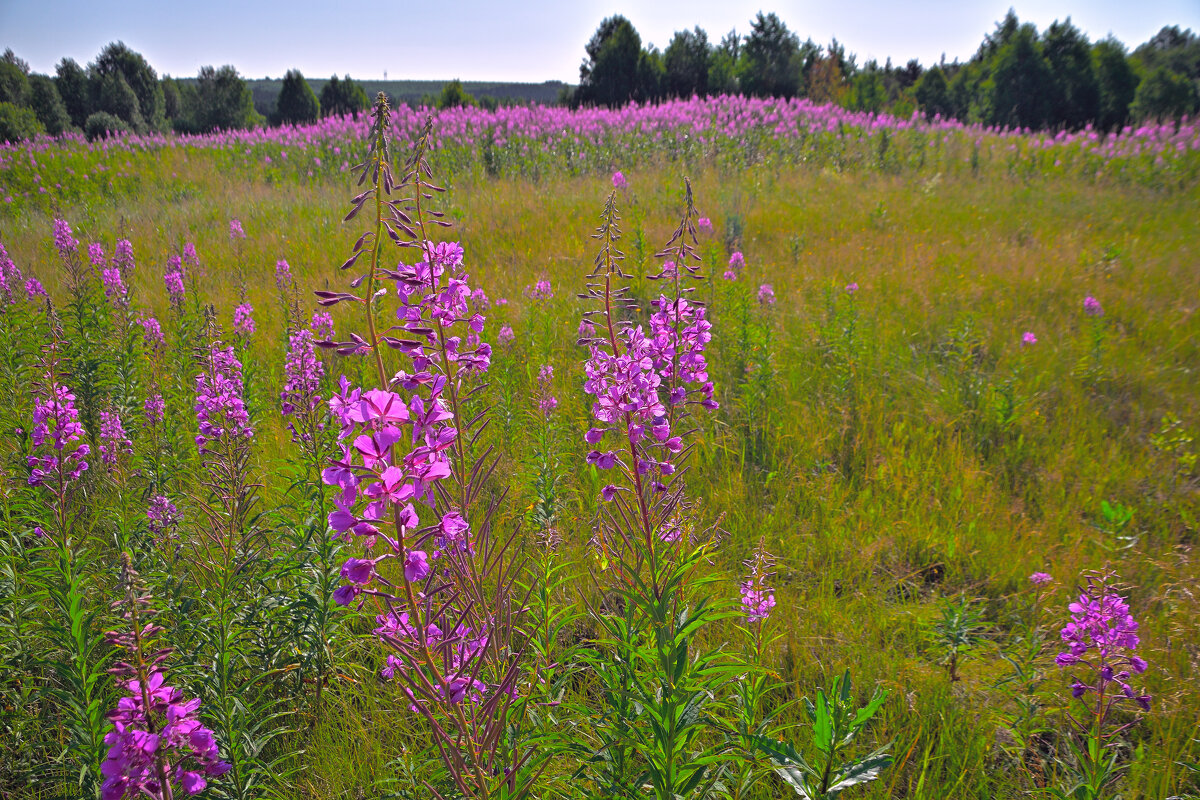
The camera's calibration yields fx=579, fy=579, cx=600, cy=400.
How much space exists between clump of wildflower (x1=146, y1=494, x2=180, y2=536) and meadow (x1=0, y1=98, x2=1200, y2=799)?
2cm

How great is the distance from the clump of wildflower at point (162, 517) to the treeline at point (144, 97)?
123ft

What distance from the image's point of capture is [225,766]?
Result: 1.14 meters

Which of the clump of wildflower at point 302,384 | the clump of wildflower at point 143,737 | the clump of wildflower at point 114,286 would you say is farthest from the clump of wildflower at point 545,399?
the clump of wildflower at point 114,286

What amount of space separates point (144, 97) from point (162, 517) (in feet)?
183

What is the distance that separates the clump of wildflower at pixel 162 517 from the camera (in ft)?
8.55

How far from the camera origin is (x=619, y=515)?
271cm

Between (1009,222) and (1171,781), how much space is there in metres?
8.10

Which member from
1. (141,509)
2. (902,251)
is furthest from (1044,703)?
(902,251)

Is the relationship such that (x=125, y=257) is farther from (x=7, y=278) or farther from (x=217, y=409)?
(x=217, y=409)

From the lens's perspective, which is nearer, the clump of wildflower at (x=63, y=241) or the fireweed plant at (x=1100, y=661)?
the fireweed plant at (x=1100, y=661)

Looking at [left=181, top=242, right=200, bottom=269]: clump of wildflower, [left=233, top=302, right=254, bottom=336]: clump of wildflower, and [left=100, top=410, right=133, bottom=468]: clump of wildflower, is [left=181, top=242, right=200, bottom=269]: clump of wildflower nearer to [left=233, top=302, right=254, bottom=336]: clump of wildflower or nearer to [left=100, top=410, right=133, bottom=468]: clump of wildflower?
[left=233, top=302, right=254, bottom=336]: clump of wildflower

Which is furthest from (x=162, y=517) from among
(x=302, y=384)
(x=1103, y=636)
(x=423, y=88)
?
(x=423, y=88)

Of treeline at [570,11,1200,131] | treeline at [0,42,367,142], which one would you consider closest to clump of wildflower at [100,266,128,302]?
treeline at [570,11,1200,131]

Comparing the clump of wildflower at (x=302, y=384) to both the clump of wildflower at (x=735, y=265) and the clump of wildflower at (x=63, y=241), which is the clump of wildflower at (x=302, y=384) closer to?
the clump of wildflower at (x=735, y=265)
